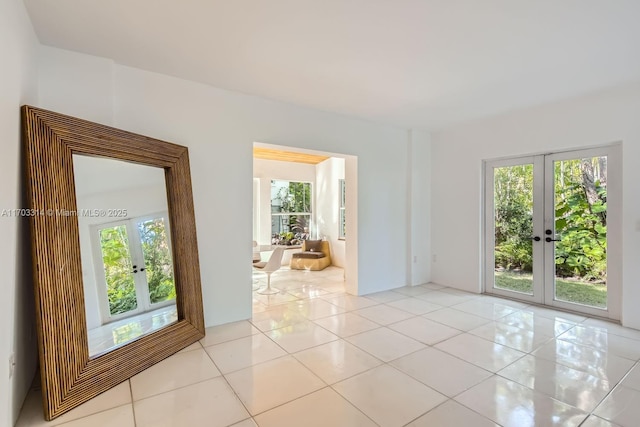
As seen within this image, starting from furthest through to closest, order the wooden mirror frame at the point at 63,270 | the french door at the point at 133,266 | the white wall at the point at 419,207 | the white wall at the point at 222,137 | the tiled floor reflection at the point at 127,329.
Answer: the white wall at the point at 419,207
the white wall at the point at 222,137
the french door at the point at 133,266
the tiled floor reflection at the point at 127,329
the wooden mirror frame at the point at 63,270

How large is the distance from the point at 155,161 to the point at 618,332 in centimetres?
505

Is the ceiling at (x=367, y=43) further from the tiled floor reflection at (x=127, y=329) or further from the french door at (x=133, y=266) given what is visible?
the tiled floor reflection at (x=127, y=329)

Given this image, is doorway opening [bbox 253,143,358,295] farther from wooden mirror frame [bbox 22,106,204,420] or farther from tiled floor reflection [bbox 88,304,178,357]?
wooden mirror frame [bbox 22,106,204,420]

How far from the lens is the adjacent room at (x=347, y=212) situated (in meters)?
2.03

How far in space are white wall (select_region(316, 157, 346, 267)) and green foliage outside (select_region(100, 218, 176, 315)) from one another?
181 inches

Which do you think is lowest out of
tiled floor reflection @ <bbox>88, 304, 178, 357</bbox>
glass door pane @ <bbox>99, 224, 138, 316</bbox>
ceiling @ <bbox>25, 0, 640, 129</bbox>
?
tiled floor reflection @ <bbox>88, 304, 178, 357</bbox>

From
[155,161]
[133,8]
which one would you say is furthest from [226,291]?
[133,8]

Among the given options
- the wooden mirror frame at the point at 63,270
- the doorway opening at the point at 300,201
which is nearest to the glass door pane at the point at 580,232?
the doorway opening at the point at 300,201

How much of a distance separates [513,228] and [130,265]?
4.84m

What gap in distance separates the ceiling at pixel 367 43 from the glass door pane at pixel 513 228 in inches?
48.4

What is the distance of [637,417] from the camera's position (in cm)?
196

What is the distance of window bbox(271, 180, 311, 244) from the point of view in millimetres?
7771

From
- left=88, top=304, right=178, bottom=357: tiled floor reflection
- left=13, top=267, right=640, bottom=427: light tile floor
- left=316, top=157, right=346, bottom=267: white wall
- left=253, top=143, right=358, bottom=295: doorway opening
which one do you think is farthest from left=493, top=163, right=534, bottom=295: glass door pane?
left=88, top=304, right=178, bottom=357: tiled floor reflection

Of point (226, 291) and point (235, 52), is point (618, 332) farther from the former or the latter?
point (235, 52)
